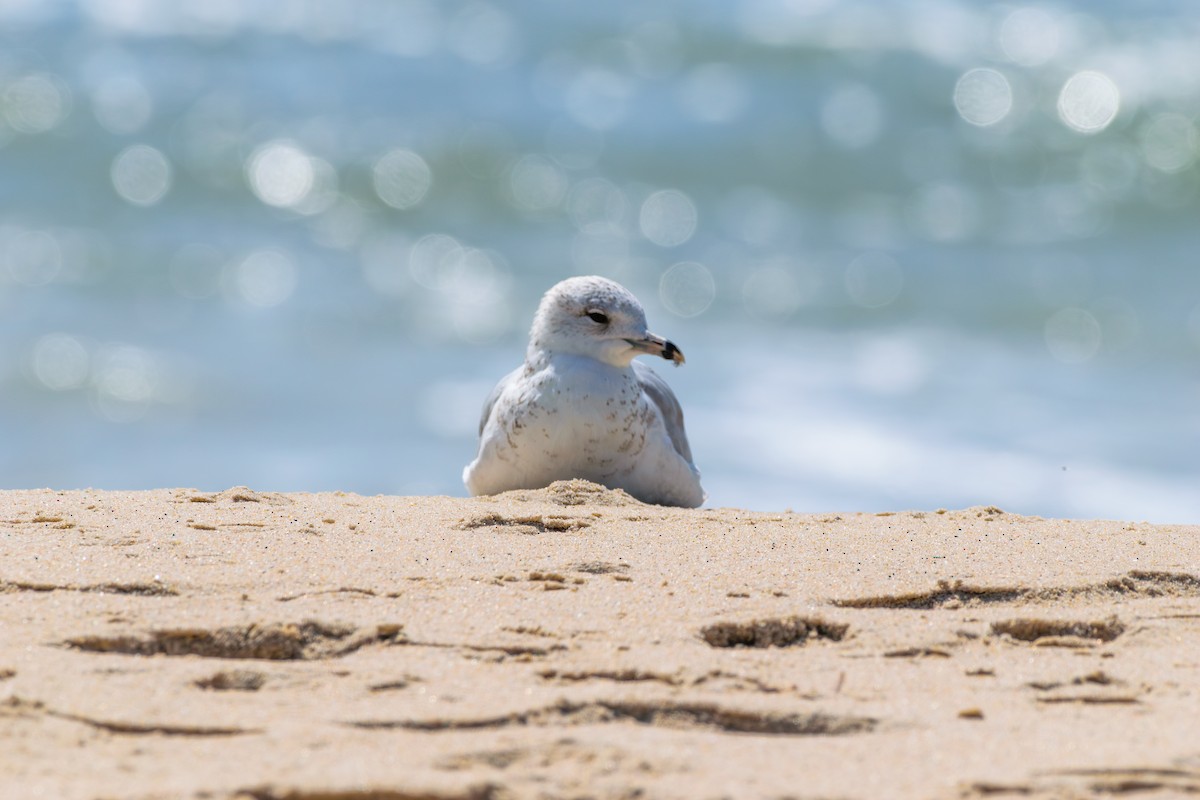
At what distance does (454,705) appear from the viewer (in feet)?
6.88

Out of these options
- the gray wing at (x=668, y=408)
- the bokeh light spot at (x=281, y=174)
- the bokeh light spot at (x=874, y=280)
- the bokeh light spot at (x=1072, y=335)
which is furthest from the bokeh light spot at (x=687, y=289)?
the gray wing at (x=668, y=408)

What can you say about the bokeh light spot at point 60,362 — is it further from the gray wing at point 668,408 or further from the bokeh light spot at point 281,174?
the gray wing at point 668,408

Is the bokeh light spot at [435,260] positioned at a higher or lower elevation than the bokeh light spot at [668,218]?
lower

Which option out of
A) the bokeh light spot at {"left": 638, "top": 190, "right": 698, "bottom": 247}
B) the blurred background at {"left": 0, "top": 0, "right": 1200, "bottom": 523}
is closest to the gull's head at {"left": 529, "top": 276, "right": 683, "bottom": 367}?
the blurred background at {"left": 0, "top": 0, "right": 1200, "bottom": 523}

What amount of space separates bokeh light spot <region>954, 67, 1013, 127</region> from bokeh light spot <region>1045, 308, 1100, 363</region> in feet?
10.6

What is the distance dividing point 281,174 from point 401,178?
3.31ft

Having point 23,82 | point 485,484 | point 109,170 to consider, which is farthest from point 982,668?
point 23,82

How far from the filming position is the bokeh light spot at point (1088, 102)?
12.9 m

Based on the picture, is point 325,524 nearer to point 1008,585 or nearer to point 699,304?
point 1008,585

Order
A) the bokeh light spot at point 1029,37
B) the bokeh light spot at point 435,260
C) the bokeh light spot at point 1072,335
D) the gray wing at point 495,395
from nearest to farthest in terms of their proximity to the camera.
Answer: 1. the gray wing at point 495,395
2. the bokeh light spot at point 1072,335
3. the bokeh light spot at point 435,260
4. the bokeh light spot at point 1029,37

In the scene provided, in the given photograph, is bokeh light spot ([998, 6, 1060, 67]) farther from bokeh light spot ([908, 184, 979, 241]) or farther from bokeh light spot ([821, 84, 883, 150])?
bokeh light spot ([908, 184, 979, 241])

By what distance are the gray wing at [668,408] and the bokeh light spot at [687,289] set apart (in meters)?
5.66

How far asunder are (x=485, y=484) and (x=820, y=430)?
4215mm

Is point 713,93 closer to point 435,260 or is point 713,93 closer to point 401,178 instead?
point 401,178
